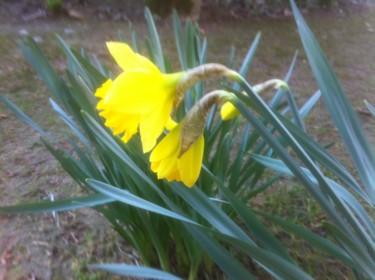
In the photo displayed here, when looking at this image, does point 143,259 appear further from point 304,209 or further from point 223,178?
point 304,209

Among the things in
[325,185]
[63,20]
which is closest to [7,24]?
[63,20]

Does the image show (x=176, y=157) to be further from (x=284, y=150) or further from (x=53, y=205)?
(x=53, y=205)

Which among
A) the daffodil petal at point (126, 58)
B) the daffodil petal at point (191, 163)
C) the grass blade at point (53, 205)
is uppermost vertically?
the daffodil petal at point (126, 58)

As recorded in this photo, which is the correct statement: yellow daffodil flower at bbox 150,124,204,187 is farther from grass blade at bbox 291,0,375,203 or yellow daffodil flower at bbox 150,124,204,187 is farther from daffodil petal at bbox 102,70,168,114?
grass blade at bbox 291,0,375,203

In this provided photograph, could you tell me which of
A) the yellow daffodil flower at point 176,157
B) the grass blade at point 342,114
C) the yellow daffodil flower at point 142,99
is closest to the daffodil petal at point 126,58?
the yellow daffodil flower at point 142,99

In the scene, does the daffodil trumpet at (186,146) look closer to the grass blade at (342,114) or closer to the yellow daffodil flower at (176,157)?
the yellow daffodil flower at (176,157)

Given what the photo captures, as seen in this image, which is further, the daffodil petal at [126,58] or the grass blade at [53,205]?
the grass blade at [53,205]

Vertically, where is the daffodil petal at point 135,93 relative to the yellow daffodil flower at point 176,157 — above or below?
above

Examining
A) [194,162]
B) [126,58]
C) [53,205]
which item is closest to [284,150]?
[194,162]

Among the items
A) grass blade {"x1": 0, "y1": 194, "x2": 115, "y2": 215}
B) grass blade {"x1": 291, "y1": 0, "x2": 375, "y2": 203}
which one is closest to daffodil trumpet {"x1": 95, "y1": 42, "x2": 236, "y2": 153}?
grass blade {"x1": 291, "y1": 0, "x2": 375, "y2": 203}
